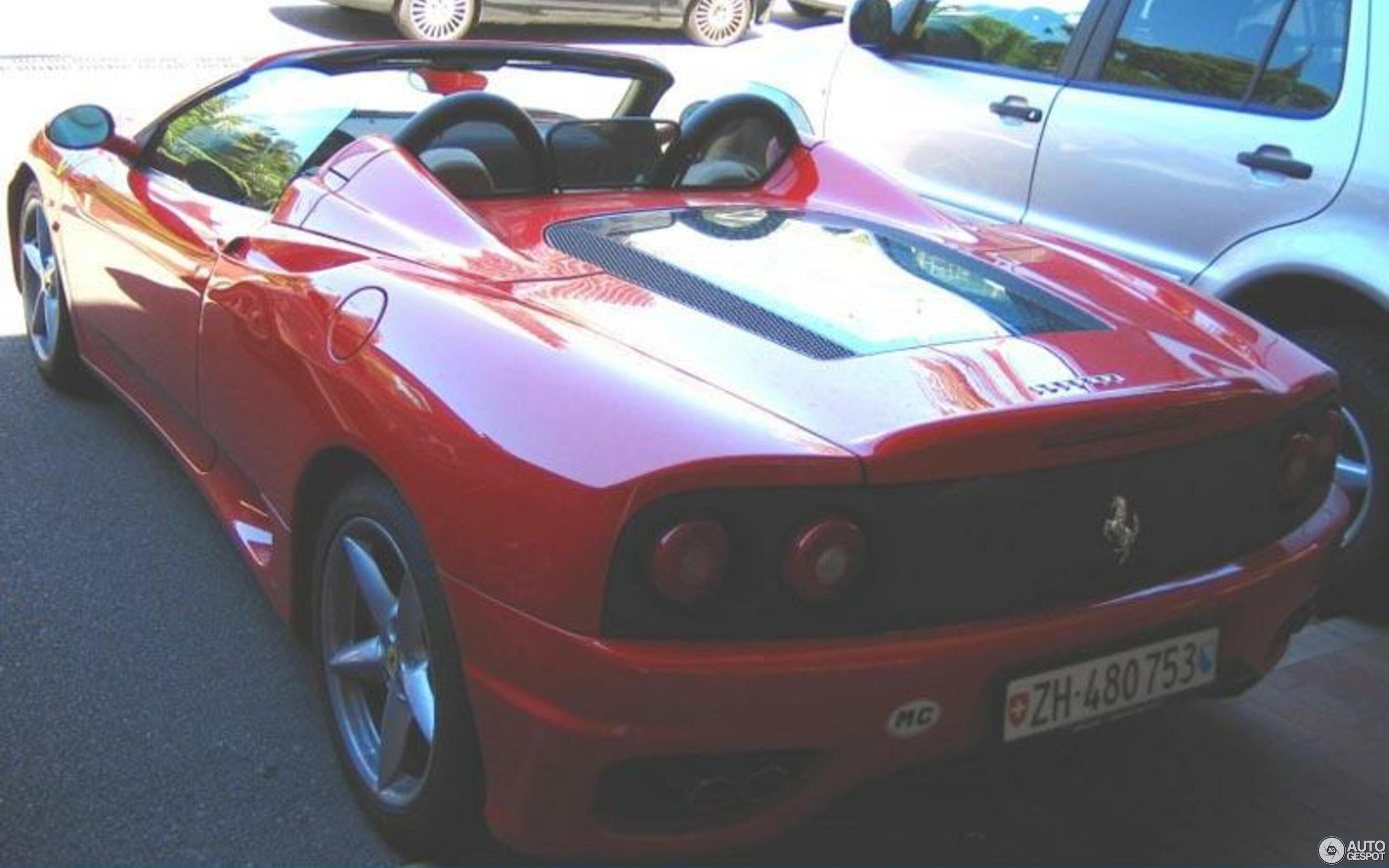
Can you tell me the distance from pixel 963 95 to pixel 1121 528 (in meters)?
3.03

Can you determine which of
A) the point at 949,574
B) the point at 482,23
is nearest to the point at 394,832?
the point at 949,574

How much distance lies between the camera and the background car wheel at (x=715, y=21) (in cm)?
1456

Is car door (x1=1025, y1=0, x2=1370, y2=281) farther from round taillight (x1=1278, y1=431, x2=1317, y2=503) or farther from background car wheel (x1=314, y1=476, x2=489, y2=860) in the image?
background car wheel (x1=314, y1=476, x2=489, y2=860)

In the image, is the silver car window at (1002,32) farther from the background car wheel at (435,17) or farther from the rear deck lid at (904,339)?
the background car wheel at (435,17)

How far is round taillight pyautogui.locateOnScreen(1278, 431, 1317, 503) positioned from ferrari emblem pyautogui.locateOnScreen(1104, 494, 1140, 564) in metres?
0.44

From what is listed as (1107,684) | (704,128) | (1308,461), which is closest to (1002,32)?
(704,128)

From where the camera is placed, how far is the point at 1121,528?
7.25ft

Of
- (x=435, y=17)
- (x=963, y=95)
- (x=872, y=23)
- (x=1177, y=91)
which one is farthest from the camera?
(x=435, y=17)

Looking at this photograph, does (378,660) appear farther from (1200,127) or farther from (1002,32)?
(1002,32)

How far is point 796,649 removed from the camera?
1.98 metres

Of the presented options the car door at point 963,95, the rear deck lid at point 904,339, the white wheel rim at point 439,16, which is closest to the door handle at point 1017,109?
the car door at point 963,95

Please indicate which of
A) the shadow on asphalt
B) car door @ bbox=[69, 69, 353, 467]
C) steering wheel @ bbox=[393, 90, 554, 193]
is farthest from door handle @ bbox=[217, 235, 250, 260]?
the shadow on asphalt

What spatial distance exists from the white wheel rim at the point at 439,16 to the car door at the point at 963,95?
325 inches

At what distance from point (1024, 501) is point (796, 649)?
432 mm
